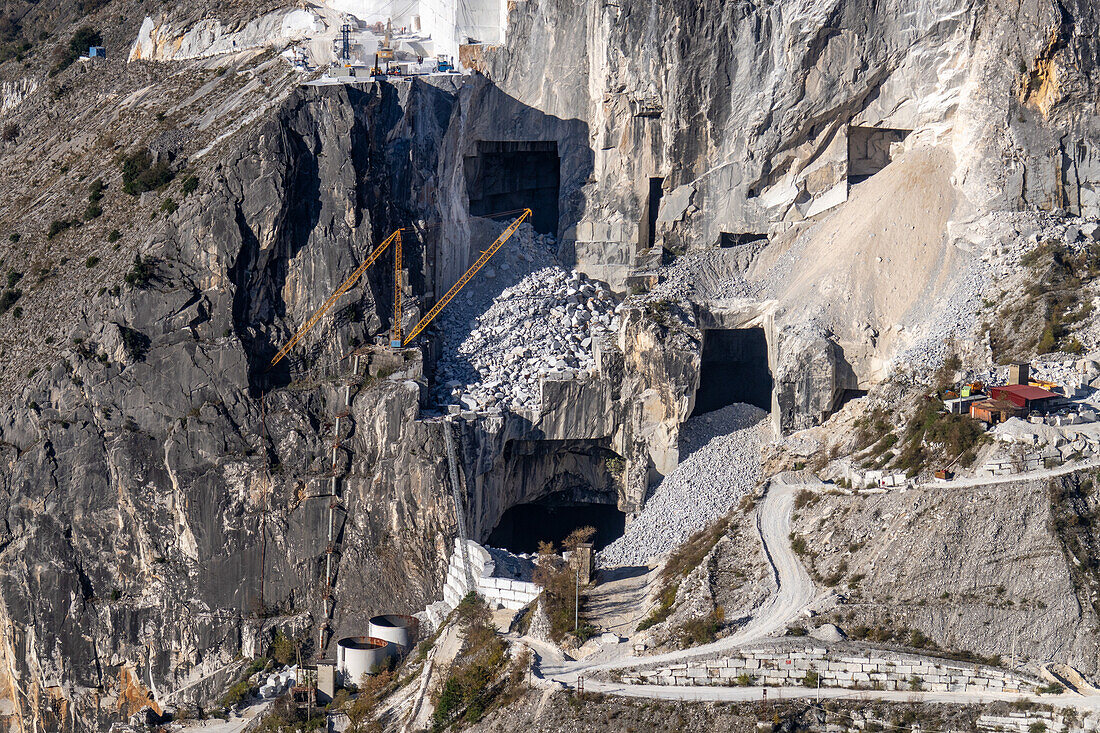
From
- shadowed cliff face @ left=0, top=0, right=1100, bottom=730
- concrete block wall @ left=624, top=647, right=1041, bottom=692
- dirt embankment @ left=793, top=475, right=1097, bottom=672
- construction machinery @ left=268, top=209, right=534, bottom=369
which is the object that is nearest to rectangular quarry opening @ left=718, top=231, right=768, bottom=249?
shadowed cliff face @ left=0, top=0, right=1100, bottom=730

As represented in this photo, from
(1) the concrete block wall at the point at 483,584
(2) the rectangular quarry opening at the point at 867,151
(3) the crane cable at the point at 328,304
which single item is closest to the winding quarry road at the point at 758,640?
(1) the concrete block wall at the point at 483,584

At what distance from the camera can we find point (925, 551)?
5569 cm

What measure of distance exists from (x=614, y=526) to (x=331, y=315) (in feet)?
47.2

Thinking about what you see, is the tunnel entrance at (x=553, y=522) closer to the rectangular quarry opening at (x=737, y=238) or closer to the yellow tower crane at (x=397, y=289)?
the yellow tower crane at (x=397, y=289)

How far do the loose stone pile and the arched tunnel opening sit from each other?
2.52 m

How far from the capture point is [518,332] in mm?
71812

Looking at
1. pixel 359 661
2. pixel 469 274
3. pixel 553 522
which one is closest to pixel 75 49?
pixel 469 274

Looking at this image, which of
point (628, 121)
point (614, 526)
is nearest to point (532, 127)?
point (628, 121)

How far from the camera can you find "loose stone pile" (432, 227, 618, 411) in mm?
70562

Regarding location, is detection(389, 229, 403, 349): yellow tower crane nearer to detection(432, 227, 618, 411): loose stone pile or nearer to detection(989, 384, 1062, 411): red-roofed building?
detection(432, 227, 618, 411): loose stone pile

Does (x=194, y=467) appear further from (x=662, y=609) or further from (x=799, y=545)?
(x=799, y=545)

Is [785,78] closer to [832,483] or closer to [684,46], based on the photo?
[684,46]

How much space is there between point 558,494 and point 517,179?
14.3 metres

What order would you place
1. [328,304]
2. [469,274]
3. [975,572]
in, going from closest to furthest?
1. [975,572]
2. [328,304]
3. [469,274]
